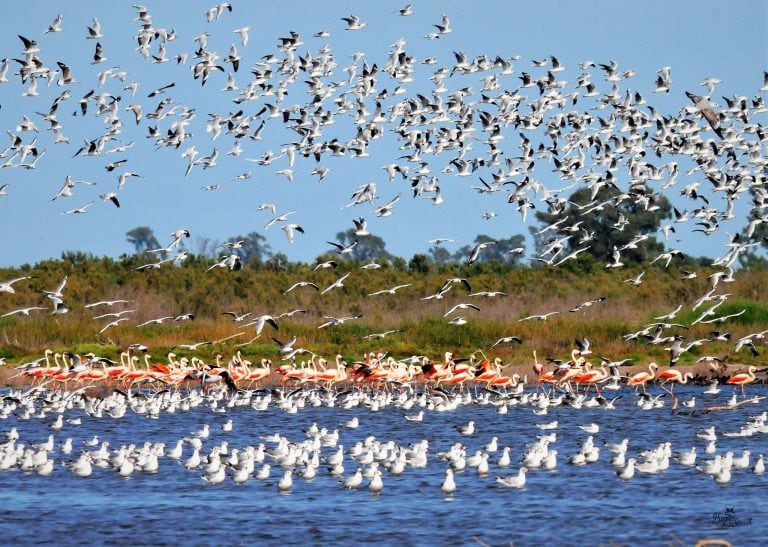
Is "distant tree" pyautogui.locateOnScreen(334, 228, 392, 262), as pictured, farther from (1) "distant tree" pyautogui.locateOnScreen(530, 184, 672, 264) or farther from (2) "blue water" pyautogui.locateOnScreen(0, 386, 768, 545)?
(2) "blue water" pyautogui.locateOnScreen(0, 386, 768, 545)

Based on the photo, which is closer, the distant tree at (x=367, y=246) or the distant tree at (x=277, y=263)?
the distant tree at (x=277, y=263)

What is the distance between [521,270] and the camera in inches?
2537

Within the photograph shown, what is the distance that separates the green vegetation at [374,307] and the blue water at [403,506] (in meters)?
15.5

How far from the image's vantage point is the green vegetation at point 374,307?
4403 centimetres

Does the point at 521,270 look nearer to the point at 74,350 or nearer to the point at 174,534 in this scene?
the point at 74,350

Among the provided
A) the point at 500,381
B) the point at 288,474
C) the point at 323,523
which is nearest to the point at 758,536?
the point at 323,523

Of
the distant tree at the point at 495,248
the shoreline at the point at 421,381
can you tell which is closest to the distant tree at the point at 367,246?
the distant tree at the point at 495,248

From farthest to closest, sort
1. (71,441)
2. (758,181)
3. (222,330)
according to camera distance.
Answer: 1. (222,330)
2. (758,181)
3. (71,441)

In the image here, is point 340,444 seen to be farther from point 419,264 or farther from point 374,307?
point 419,264

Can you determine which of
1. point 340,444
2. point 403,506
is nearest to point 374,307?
point 340,444

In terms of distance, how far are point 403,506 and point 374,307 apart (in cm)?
3090

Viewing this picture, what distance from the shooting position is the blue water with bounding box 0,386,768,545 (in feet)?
61.8

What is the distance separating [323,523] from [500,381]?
17.1 metres

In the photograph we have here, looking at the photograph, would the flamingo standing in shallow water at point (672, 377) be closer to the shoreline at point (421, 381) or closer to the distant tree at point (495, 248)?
the shoreline at point (421, 381)
